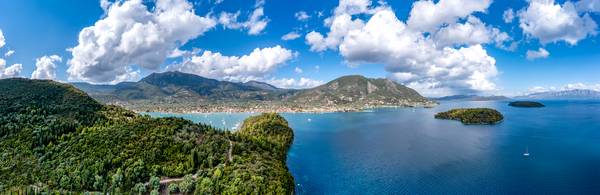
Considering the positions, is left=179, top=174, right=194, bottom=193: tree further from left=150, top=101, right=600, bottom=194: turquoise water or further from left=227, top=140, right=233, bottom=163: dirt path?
left=150, top=101, right=600, bottom=194: turquoise water

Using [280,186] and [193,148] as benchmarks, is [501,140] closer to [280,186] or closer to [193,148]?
[280,186]

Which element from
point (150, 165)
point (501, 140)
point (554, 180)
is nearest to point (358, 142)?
point (501, 140)

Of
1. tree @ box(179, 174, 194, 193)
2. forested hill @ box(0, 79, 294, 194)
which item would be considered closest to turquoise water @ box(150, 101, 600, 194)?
forested hill @ box(0, 79, 294, 194)

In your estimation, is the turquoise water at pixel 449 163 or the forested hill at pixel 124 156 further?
the turquoise water at pixel 449 163

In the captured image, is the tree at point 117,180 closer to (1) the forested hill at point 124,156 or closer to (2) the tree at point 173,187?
(1) the forested hill at point 124,156

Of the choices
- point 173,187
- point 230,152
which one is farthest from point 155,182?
point 230,152

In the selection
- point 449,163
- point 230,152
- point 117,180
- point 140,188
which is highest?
point 230,152

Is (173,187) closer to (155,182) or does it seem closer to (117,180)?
(155,182)

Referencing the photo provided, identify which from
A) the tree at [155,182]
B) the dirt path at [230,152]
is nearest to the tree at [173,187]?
the tree at [155,182]

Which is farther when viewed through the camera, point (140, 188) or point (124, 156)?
point (124, 156)
